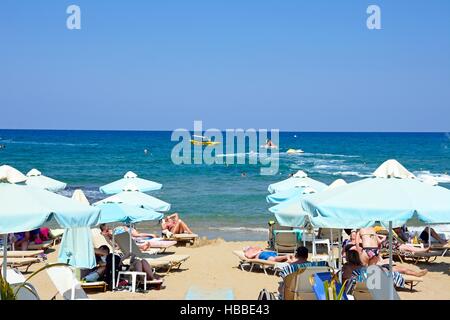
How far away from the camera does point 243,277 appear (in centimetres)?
1039

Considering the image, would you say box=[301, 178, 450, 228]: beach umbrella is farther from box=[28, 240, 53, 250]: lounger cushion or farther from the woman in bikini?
box=[28, 240, 53, 250]: lounger cushion

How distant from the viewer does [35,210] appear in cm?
565

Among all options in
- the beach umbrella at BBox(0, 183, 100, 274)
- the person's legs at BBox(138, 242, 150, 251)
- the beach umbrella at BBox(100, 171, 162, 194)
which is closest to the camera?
the beach umbrella at BBox(0, 183, 100, 274)

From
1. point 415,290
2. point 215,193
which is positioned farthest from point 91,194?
point 415,290

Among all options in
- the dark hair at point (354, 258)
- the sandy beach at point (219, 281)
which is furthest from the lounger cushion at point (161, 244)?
the dark hair at point (354, 258)

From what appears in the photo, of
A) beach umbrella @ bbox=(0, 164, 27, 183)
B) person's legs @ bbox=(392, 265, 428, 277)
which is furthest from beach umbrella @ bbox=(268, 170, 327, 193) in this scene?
beach umbrella @ bbox=(0, 164, 27, 183)

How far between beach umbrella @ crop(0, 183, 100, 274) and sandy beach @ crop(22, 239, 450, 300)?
2.03m

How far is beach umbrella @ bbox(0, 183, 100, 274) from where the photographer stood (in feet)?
18.1

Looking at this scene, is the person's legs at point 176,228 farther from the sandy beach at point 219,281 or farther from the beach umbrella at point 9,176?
the beach umbrella at point 9,176

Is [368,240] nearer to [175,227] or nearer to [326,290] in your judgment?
[326,290]

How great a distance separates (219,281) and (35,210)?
16.3 ft

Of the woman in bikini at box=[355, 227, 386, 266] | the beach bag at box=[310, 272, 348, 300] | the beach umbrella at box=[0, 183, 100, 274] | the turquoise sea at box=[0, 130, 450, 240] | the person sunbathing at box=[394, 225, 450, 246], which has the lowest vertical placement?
the turquoise sea at box=[0, 130, 450, 240]
